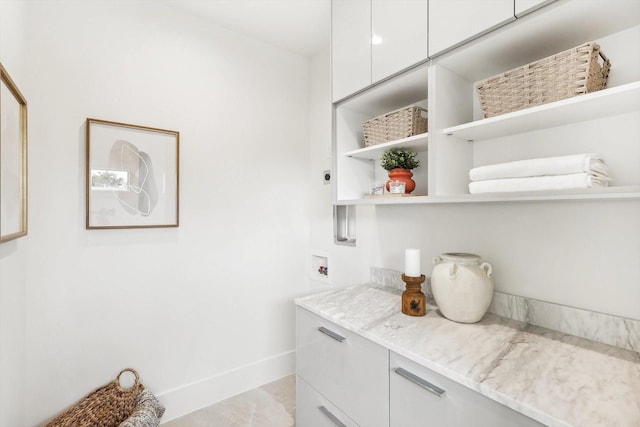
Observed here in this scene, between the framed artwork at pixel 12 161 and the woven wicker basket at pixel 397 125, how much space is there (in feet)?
4.77

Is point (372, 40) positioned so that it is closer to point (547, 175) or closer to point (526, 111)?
point (526, 111)

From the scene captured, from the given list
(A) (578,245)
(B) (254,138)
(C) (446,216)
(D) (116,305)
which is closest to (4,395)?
(D) (116,305)

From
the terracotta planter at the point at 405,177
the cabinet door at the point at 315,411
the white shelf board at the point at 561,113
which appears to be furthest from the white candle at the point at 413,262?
the cabinet door at the point at 315,411

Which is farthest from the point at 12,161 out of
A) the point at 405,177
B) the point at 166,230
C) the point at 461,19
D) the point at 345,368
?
the point at 461,19

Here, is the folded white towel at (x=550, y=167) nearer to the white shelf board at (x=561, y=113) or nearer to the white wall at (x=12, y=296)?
the white shelf board at (x=561, y=113)

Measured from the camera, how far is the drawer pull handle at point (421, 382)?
94 cm

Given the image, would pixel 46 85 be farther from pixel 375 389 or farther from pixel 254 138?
pixel 375 389

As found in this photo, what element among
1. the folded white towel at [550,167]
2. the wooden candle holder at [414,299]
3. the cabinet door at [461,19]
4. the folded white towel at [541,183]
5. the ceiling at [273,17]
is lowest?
the wooden candle holder at [414,299]

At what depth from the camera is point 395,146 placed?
1.52 meters

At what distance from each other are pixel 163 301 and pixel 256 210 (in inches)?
34.0

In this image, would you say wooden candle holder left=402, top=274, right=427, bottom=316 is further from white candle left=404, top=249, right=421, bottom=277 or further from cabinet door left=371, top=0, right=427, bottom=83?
cabinet door left=371, top=0, right=427, bottom=83

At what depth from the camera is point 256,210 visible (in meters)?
2.30

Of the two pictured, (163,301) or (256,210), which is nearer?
(163,301)

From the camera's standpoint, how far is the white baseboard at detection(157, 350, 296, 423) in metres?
1.93
